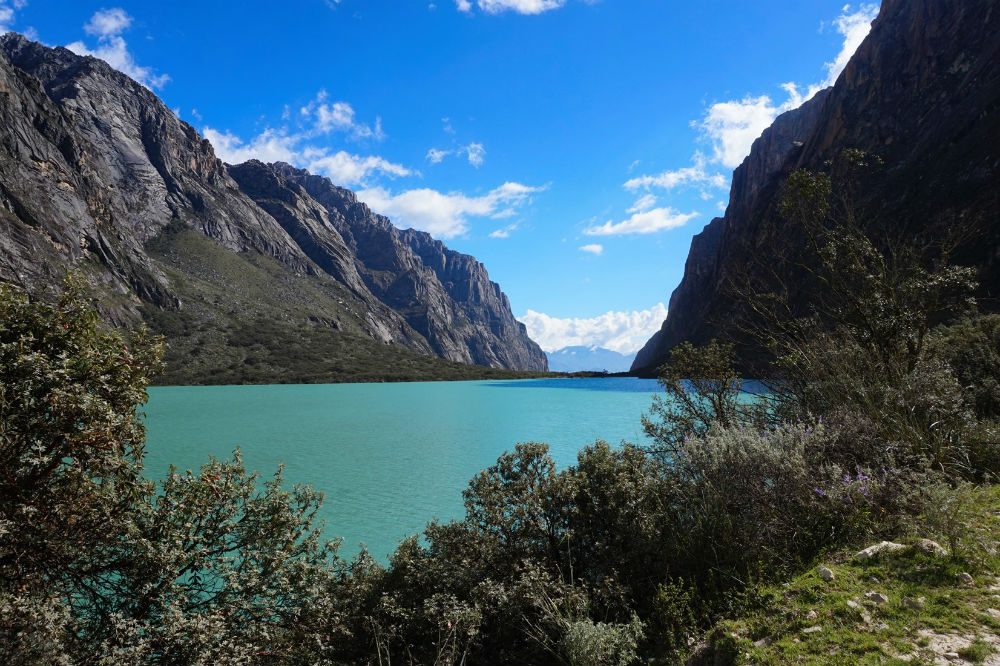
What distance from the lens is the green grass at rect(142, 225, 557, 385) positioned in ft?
460

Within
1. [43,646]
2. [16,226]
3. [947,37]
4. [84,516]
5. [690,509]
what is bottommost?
[43,646]

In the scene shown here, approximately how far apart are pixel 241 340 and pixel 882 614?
576ft

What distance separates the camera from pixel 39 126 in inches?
6112

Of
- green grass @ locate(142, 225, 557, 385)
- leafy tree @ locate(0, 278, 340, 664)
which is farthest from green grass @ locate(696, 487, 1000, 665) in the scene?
green grass @ locate(142, 225, 557, 385)

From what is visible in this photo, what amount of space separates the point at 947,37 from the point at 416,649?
15714 centimetres

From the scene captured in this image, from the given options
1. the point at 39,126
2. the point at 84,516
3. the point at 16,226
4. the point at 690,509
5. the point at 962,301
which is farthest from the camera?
the point at 39,126

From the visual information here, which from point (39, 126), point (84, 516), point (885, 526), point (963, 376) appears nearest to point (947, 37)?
point (963, 376)

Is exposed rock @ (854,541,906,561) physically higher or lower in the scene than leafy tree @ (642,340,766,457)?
lower

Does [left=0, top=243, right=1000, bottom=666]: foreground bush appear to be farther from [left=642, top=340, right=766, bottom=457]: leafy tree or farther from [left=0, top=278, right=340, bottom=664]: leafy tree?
Answer: [left=642, top=340, right=766, bottom=457]: leafy tree

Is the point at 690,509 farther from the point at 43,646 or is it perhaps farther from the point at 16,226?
the point at 16,226

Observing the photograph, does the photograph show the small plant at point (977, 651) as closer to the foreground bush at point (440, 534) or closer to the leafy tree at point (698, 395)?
the foreground bush at point (440, 534)

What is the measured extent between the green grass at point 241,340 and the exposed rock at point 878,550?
456 ft

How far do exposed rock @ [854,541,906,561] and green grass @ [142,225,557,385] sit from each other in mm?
139120

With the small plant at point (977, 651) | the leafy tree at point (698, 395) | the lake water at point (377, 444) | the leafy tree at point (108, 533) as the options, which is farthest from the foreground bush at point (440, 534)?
the lake water at point (377, 444)
